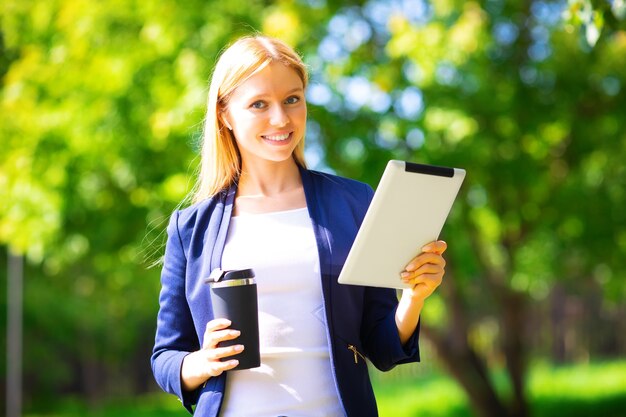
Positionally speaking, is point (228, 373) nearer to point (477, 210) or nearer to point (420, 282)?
point (420, 282)

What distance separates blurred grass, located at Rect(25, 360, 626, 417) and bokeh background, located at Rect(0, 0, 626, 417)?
1.19 m

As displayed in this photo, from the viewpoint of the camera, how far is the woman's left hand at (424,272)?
7.39 feet

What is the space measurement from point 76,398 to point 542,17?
13.7m

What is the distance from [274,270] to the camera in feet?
7.61

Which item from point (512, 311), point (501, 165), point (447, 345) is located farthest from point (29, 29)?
point (512, 311)

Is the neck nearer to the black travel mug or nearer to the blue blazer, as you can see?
the blue blazer

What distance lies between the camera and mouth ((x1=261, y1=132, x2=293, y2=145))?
239cm

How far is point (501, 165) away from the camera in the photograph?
9.76 metres

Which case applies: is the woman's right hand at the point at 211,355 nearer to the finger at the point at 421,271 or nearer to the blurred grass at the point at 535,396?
the finger at the point at 421,271

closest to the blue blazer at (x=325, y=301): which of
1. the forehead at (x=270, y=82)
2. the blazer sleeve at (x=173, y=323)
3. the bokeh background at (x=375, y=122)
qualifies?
the blazer sleeve at (x=173, y=323)

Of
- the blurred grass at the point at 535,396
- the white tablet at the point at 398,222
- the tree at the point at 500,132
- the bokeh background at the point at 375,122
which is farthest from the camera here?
the blurred grass at the point at 535,396

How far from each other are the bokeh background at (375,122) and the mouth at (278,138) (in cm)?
505

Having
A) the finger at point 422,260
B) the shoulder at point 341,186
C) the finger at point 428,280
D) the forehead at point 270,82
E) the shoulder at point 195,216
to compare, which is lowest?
the finger at point 428,280

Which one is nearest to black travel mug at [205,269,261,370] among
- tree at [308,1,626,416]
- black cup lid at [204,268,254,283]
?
black cup lid at [204,268,254,283]
